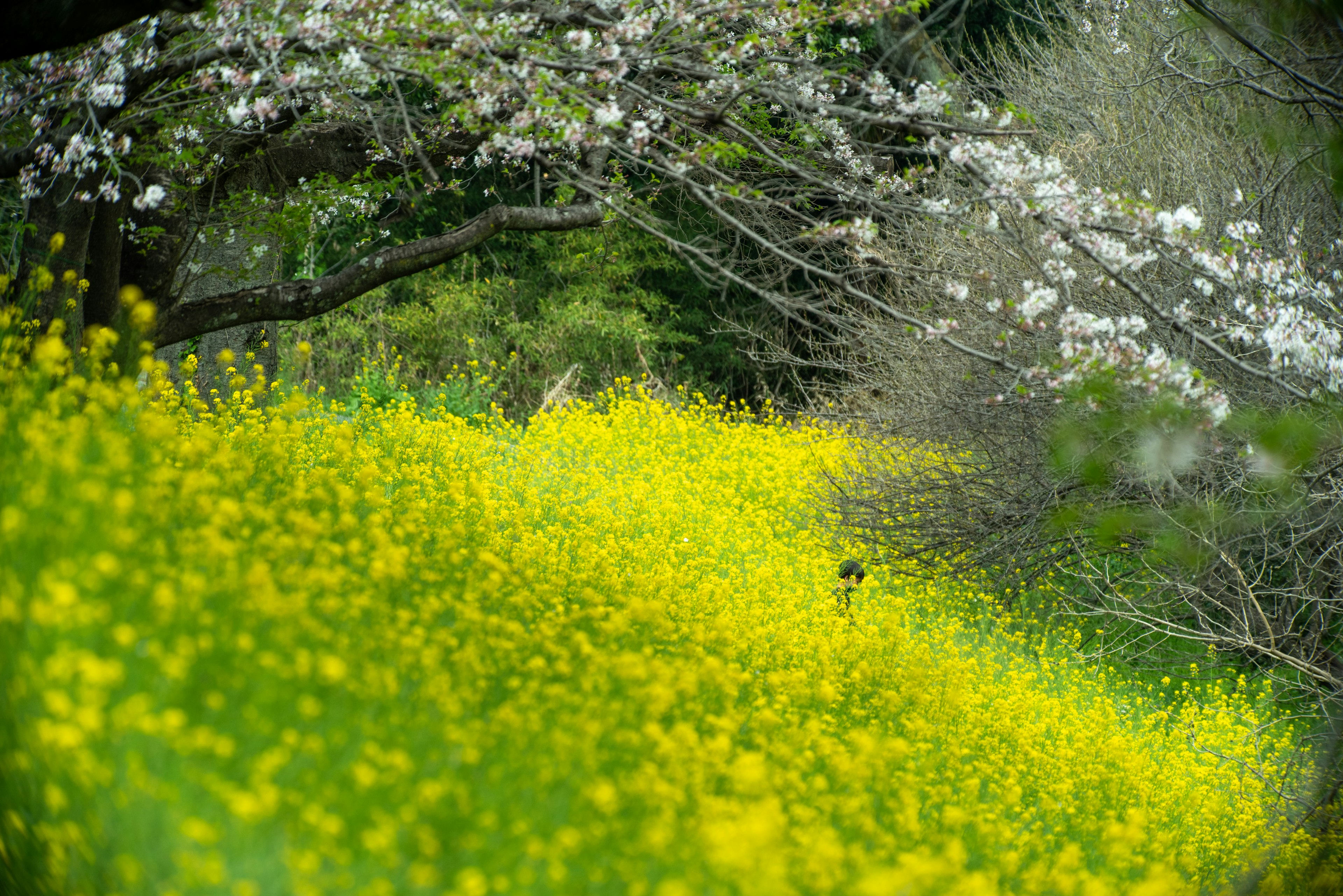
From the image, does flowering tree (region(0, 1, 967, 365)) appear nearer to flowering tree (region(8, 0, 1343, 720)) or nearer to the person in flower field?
flowering tree (region(8, 0, 1343, 720))

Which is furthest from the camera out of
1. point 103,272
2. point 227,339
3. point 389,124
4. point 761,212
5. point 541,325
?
point 541,325

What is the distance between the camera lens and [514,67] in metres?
3.80

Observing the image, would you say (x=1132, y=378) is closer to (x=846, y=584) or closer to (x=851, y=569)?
(x=846, y=584)

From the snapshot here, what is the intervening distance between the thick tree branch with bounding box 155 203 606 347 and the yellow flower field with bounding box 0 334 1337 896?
446 mm

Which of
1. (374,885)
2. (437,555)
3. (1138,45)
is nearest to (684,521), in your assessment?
(437,555)

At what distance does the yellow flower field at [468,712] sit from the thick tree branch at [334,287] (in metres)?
0.45

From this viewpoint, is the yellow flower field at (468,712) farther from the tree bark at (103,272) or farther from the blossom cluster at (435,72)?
the blossom cluster at (435,72)

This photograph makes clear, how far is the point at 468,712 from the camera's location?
3322 millimetres

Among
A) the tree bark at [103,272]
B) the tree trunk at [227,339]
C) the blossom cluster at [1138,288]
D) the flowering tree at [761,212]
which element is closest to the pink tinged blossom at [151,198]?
the flowering tree at [761,212]

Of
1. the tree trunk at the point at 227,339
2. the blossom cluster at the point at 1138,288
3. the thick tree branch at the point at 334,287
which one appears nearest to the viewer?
the blossom cluster at the point at 1138,288

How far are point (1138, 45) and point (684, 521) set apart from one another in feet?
22.9

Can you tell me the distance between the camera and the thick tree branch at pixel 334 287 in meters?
5.72

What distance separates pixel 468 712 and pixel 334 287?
10.6 ft

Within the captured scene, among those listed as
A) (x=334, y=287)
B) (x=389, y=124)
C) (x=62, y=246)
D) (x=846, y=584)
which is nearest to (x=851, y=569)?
(x=846, y=584)
